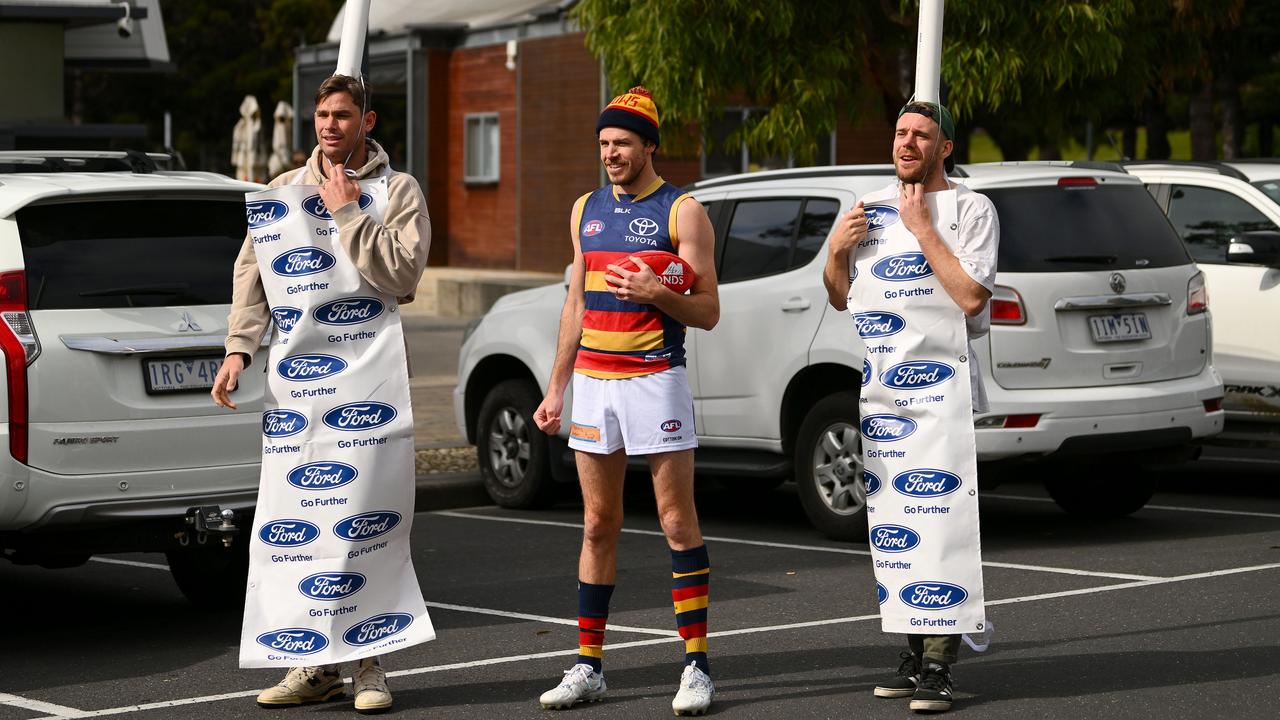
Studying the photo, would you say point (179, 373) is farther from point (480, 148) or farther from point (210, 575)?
point (480, 148)

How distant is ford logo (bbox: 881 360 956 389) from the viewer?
20.6 ft

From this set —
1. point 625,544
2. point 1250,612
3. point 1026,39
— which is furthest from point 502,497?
point 1026,39

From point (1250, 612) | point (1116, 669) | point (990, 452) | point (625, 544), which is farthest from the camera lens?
point (625, 544)

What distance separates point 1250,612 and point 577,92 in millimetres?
24483

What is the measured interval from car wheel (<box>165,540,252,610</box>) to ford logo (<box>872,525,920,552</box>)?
3126 millimetres

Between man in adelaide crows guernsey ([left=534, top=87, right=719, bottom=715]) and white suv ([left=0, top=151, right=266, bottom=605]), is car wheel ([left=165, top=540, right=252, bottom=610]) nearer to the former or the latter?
white suv ([left=0, top=151, right=266, bottom=605])

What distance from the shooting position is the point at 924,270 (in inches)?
247

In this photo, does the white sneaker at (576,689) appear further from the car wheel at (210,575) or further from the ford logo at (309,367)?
the car wheel at (210,575)

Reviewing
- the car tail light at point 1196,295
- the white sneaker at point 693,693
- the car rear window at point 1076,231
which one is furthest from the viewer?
the car tail light at point 1196,295

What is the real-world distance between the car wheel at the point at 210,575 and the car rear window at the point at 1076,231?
3.83 m

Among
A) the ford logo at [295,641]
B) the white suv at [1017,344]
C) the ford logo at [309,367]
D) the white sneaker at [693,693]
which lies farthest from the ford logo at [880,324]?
the white suv at [1017,344]

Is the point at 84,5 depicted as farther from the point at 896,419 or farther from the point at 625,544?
the point at 896,419

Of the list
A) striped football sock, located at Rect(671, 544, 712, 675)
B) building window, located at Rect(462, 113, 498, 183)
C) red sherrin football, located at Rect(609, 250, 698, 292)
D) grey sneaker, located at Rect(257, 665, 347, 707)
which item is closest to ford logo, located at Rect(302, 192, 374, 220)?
red sherrin football, located at Rect(609, 250, 698, 292)

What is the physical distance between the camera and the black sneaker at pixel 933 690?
6.12m
